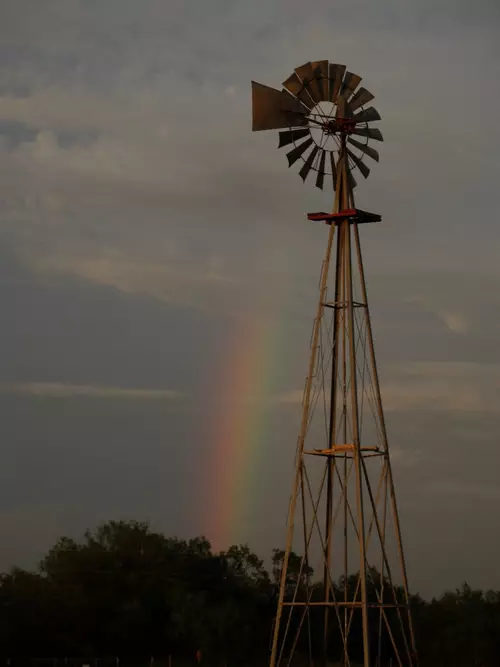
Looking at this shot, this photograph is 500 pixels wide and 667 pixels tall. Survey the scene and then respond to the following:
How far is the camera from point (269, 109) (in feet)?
122

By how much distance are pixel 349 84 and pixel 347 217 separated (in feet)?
13.5

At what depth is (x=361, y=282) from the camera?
36875mm

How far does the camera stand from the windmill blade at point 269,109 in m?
37.1

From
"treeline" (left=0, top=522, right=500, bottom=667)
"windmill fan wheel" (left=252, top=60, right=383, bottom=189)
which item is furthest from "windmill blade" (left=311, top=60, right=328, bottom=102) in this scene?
"treeline" (left=0, top=522, right=500, bottom=667)

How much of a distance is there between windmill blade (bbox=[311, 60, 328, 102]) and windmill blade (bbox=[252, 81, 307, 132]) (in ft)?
3.48

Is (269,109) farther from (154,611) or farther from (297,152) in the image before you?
(154,611)

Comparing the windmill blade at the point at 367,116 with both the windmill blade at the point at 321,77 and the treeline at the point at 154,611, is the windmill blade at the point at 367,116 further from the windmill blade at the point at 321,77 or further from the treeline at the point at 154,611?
the treeline at the point at 154,611

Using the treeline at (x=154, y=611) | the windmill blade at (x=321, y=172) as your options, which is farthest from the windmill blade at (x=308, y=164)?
the treeline at (x=154, y=611)

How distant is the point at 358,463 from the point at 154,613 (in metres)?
36.3

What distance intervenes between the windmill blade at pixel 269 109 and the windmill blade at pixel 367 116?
199 centimetres

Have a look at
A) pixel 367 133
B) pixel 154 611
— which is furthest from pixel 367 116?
pixel 154 611

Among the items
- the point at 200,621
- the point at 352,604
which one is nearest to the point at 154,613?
the point at 200,621

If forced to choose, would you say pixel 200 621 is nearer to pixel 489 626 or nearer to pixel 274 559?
pixel 489 626

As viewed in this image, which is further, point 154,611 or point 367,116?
point 154,611
